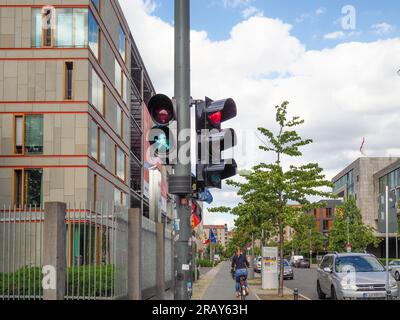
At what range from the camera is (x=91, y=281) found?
14656 mm

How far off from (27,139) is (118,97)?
11.2m

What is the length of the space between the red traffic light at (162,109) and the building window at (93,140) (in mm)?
31875

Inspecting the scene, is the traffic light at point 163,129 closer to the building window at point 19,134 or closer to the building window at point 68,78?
the building window at point 68,78

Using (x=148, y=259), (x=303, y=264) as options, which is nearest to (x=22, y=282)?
(x=148, y=259)

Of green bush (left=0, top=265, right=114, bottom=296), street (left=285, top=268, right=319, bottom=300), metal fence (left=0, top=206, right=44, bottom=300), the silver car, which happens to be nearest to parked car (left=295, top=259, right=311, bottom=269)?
street (left=285, top=268, right=319, bottom=300)

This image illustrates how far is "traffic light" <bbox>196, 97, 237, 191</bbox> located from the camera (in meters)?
7.11

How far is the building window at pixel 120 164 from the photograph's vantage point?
46.8m

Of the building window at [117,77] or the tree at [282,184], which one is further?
the building window at [117,77]

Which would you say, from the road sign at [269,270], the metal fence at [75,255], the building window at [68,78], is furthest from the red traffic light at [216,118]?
the building window at [68,78]

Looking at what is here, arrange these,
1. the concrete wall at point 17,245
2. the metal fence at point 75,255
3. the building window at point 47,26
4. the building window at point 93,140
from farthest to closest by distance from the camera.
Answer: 1. the building window at point 93,140
2. the building window at point 47,26
3. the concrete wall at point 17,245
4. the metal fence at point 75,255

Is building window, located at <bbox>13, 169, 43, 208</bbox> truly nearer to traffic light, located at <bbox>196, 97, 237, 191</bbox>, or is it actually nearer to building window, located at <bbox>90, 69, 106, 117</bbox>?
building window, located at <bbox>90, 69, 106, 117</bbox>

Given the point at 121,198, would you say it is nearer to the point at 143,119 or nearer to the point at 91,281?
the point at 143,119

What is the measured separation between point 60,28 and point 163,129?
32840 mm

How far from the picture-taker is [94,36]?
130 ft
